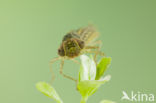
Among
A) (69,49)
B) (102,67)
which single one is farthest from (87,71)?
(69,49)

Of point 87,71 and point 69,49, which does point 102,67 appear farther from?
point 69,49

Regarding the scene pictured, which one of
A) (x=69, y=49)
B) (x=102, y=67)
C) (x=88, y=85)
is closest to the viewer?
(x=88, y=85)

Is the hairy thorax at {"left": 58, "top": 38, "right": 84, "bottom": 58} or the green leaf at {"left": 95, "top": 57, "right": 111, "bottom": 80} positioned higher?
the hairy thorax at {"left": 58, "top": 38, "right": 84, "bottom": 58}

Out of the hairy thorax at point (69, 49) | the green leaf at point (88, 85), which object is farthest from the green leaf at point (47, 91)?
the hairy thorax at point (69, 49)

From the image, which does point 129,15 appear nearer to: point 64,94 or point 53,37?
point 53,37

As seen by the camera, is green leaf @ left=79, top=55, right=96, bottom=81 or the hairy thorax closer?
green leaf @ left=79, top=55, right=96, bottom=81

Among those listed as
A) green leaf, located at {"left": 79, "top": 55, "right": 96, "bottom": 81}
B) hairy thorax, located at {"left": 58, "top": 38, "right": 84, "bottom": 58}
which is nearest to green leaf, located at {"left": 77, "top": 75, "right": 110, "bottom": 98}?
green leaf, located at {"left": 79, "top": 55, "right": 96, "bottom": 81}

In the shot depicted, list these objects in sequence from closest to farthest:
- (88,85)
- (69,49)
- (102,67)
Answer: (88,85), (102,67), (69,49)


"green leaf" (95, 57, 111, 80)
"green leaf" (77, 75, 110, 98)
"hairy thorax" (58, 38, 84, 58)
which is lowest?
"green leaf" (77, 75, 110, 98)

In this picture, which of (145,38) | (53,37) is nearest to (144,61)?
(145,38)

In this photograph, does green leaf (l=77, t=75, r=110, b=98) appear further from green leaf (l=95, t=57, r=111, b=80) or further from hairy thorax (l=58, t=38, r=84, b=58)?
hairy thorax (l=58, t=38, r=84, b=58)

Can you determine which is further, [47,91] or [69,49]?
[69,49]
